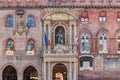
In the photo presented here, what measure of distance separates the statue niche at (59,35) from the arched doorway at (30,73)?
4724 millimetres

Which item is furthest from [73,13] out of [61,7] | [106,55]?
[106,55]

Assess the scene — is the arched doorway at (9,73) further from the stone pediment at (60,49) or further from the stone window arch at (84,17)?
the stone window arch at (84,17)

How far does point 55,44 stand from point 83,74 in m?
4.96

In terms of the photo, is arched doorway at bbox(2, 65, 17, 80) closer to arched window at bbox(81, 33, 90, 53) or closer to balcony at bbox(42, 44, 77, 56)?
balcony at bbox(42, 44, 77, 56)

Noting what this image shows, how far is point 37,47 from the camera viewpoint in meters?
73.6

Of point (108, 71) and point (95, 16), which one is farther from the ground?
point (95, 16)

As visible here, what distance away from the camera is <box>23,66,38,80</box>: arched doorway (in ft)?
243

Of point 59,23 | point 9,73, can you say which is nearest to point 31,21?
point 59,23

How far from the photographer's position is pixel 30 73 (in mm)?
75250

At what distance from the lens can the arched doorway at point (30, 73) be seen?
243 ft

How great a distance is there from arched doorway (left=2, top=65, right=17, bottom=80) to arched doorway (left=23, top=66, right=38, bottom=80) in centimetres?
126

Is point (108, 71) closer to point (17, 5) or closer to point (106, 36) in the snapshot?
point (106, 36)

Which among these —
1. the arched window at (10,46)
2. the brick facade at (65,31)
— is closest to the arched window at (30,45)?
the brick facade at (65,31)

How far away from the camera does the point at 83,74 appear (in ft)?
240
